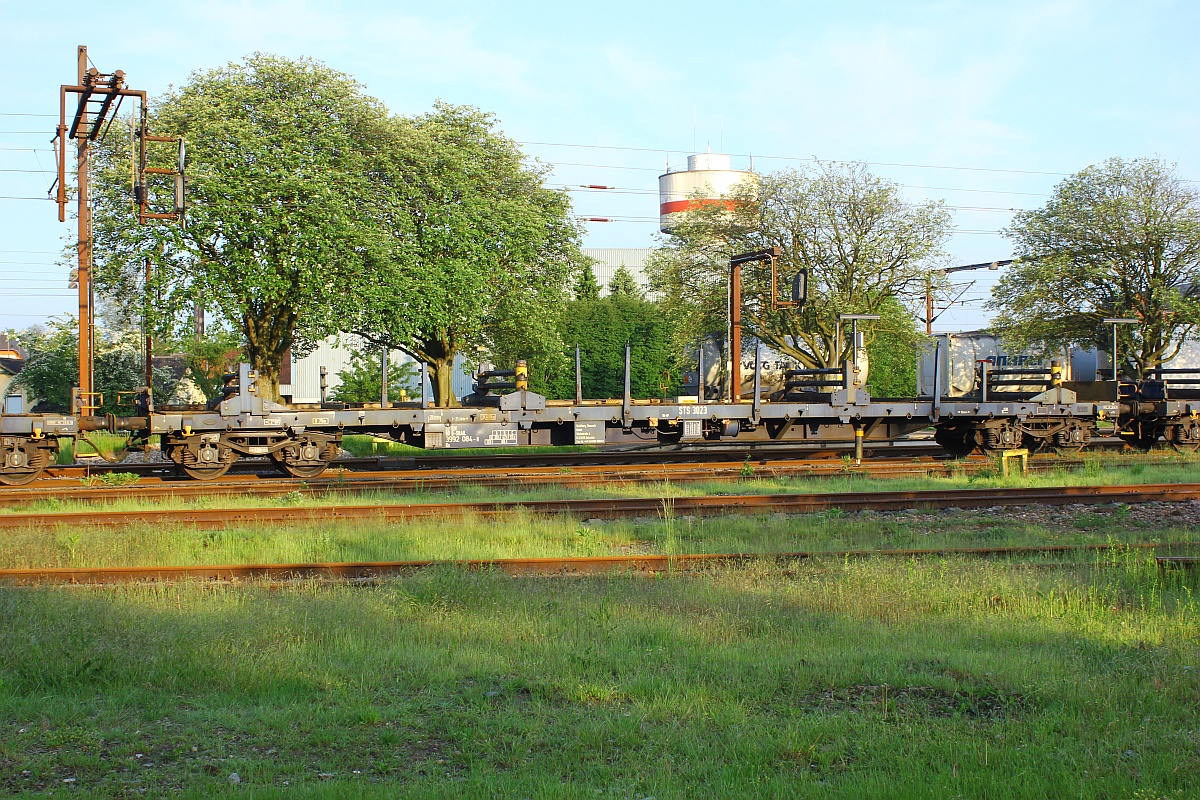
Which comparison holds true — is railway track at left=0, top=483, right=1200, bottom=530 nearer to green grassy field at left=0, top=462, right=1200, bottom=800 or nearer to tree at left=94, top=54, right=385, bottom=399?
green grassy field at left=0, top=462, right=1200, bottom=800

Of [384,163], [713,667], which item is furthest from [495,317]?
[713,667]

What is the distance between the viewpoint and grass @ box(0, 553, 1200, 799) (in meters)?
4.38

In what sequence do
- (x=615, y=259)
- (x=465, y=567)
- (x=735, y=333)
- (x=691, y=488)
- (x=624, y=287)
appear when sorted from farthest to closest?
(x=615, y=259), (x=624, y=287), (x=735, y=333), (x=691, y=488), (x=465, y=567)

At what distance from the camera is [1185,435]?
22078 millimetres

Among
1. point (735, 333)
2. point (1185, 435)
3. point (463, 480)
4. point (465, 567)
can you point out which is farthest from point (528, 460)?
point (1185, 435)

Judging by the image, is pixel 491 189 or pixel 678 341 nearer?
pixel 491 189

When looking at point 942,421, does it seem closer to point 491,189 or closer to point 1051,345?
point 1051,345

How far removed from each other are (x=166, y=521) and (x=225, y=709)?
7.26 m

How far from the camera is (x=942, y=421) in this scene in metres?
19.7

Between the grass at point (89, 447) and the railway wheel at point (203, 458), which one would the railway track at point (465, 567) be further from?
the grass at point (89, 447)

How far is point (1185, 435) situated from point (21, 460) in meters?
24.4

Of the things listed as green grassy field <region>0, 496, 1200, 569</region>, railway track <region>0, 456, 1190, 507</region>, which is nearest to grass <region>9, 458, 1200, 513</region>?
railway track <region>0, 456, 1190, 507</region>

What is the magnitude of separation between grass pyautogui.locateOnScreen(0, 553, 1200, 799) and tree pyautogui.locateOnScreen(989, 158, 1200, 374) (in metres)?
25.9

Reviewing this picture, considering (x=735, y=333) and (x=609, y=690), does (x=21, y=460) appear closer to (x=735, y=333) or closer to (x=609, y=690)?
(x=735, y=333)
